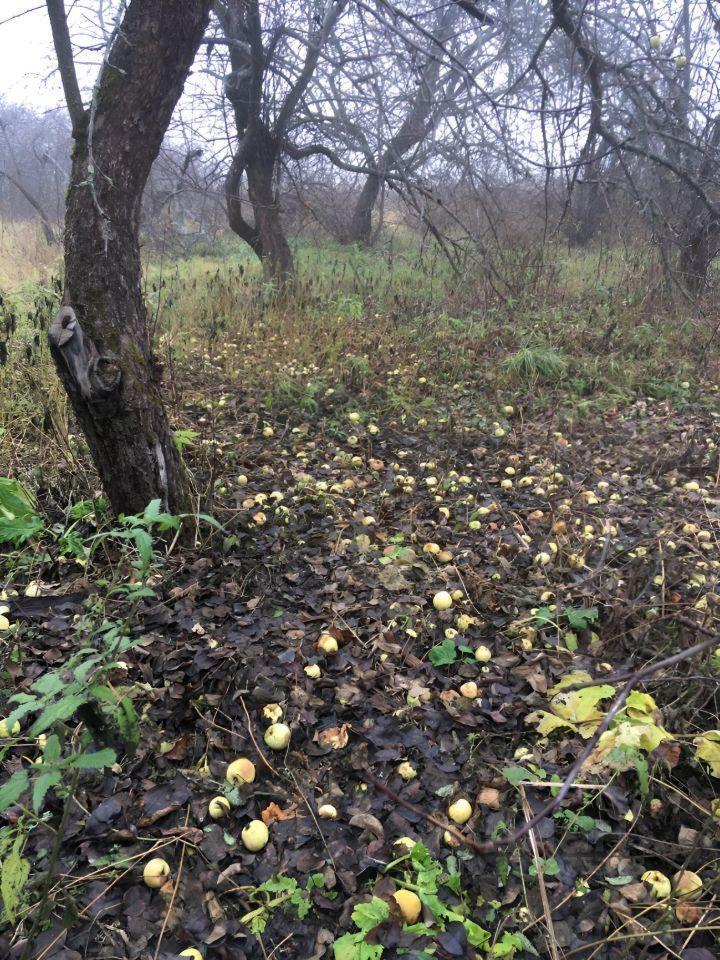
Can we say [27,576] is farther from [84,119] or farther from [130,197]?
[84,119]

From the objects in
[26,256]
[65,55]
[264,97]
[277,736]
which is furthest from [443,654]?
[26,256]

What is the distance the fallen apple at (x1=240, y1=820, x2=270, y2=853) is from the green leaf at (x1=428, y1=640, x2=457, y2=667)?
854 mm

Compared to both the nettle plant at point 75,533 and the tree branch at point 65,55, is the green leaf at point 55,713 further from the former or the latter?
the tree branch at point 65,55

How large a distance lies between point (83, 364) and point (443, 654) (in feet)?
5.94

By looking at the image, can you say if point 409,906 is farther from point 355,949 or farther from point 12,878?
point 12,878

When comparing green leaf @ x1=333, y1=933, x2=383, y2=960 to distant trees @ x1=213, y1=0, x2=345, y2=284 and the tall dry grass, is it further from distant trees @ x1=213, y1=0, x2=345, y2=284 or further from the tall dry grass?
the tall dry grass

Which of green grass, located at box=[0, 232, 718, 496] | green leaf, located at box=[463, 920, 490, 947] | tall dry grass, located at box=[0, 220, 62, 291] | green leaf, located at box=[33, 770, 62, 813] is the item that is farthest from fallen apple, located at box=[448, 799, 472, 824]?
tall dry grass, located at box=[0, 220, 62, 291]

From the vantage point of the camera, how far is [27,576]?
2436mm

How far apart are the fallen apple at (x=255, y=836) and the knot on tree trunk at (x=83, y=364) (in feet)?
5.34

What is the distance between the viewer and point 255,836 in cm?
156

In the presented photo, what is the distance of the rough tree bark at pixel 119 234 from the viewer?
2.27m

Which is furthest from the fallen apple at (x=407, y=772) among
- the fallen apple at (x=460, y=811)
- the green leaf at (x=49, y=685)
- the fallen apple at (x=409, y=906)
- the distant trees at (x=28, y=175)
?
the distant trees at (x=28, y=175)

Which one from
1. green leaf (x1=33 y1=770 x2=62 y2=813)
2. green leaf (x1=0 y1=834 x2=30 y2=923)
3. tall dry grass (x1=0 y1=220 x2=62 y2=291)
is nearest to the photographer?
green leaf (x1=33 y1=770 x2=62 y2=813)

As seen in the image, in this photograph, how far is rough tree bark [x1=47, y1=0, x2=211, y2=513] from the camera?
2.27m
